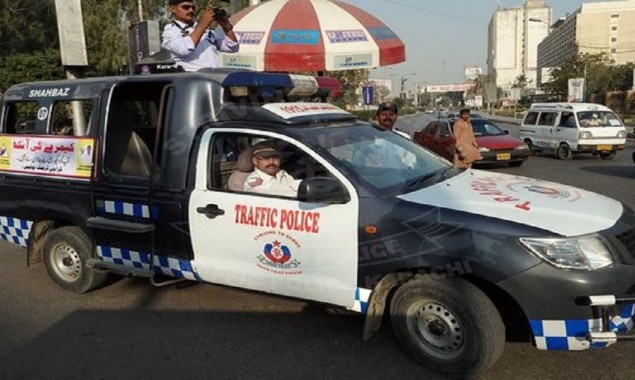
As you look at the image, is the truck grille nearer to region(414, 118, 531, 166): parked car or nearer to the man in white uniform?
the man in white uniform

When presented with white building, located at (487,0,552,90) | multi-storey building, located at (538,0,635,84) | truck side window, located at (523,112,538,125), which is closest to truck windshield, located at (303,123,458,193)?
truck side window, located at (523,112,538,125)

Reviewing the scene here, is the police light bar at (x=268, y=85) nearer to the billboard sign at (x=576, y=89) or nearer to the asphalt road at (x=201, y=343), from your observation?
the asphalt road at (x=201, y=343)

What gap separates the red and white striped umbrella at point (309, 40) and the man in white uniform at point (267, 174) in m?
2.58

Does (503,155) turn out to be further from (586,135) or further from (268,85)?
(268,85)

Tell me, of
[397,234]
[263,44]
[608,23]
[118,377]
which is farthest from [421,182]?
Result: [608,23]

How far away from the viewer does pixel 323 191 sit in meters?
3.64

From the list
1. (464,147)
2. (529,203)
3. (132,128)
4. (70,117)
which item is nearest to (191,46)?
(132,128)

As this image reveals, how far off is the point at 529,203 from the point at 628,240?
612mm

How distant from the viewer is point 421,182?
4.02 m

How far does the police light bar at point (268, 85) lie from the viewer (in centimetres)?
434

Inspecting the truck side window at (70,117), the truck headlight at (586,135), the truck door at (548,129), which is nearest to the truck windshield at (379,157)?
the truck side window at (70,117)

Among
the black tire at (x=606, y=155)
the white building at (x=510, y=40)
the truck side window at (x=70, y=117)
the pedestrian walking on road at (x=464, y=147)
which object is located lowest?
the black tire at (x=606, y=155)

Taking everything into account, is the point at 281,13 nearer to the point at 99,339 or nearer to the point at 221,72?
the point at 221,72

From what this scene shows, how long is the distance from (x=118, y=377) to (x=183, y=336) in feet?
2.26
